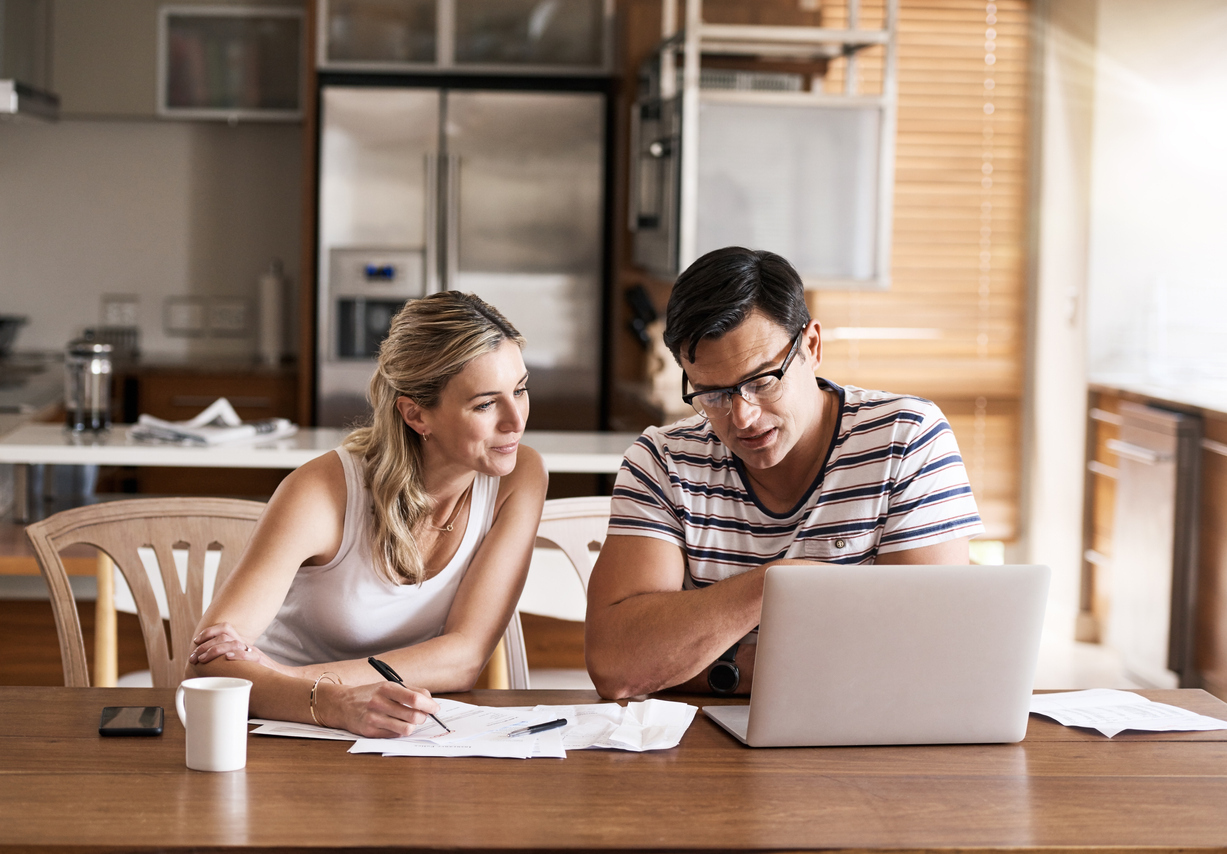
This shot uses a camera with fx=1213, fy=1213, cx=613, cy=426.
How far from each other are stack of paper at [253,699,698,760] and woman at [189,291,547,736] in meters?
0.22

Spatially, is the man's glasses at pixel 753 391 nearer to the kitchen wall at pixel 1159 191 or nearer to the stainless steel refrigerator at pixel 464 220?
the stainless steel refrigerator at pixel 464 220

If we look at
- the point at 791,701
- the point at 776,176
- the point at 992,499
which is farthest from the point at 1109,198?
the point at 791,701

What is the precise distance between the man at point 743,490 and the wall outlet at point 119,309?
4.07 meters

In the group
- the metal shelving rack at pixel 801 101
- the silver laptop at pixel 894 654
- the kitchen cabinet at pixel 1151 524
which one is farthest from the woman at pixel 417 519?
the kitchen cabinet at pixel 1151 524

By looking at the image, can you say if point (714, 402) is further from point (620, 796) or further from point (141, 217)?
point (141, 217)

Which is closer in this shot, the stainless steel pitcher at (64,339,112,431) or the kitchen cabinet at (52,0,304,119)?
the stainless steel pitcher at (64,339,112,431)

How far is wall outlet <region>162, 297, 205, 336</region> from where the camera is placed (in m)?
5.15

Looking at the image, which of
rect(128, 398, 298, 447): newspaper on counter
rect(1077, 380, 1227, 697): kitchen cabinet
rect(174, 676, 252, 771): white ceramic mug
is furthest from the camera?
rect(1077, 380, 1227, 697): kitchen cabinet

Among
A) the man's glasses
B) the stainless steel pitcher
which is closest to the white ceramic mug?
the man's glasses

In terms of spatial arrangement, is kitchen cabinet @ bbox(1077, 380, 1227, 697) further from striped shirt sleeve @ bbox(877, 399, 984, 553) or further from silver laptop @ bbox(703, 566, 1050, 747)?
silver laptop @ bbox(703, 566, 1050, 747)

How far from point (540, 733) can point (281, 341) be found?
4.03 m

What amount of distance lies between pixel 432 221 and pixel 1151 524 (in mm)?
2630

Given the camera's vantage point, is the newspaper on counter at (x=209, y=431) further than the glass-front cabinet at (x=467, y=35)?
No

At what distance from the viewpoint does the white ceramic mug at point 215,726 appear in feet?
3.88
